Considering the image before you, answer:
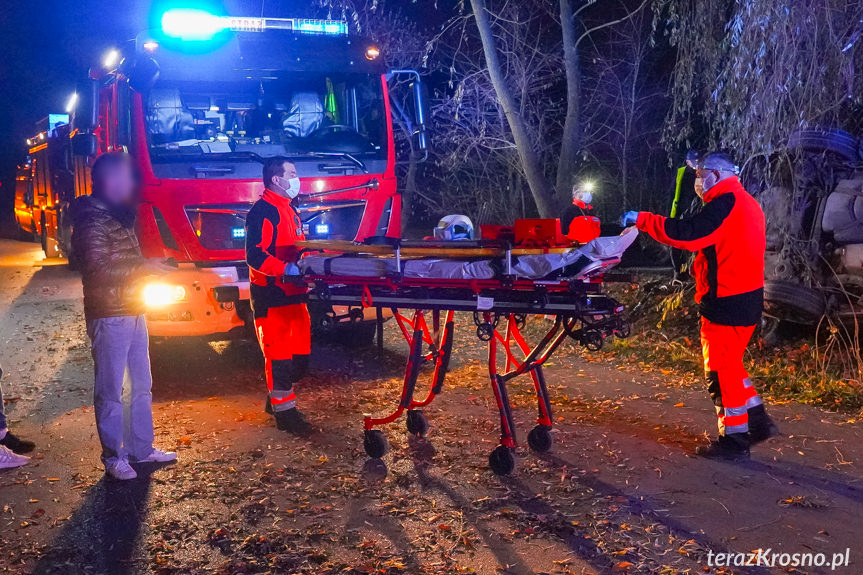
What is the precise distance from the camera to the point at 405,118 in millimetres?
8430

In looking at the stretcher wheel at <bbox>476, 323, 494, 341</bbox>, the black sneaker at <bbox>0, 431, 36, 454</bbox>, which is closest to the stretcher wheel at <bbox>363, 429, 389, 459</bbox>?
the stretcher wheel at <bbox>476, 323, 494, 341</bbox>

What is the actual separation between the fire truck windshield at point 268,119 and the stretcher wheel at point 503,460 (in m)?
3.92

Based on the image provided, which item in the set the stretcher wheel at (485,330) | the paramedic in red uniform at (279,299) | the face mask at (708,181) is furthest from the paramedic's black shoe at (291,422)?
the face mask at (708,181)

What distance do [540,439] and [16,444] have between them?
3676mm

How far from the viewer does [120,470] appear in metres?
4.85

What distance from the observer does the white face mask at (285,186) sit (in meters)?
5.82

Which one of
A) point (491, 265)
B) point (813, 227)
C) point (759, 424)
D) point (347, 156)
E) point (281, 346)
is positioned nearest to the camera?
point (491, 265)

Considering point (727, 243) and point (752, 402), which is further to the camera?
point (752, 402)

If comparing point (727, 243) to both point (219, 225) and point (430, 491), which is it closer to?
point (430, 491)

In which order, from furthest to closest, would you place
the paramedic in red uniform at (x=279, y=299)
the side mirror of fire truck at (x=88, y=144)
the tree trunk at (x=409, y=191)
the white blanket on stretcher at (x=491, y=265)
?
the tree trunk at (x=409, y=191) < the side mirror of fire truck at (x=88, y=144) < the paramedic in red uniform at (x=279, y=299) < the white blanket on stretcher at (x=491, y=265)

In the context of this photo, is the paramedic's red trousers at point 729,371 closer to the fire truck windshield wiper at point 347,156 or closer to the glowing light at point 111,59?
the fire truck windshield wiper at point 347,156

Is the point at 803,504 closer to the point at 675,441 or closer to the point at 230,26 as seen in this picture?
the point at 675,441

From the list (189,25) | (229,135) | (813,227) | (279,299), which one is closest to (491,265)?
(279,299)

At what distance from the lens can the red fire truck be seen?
23.4 feet
